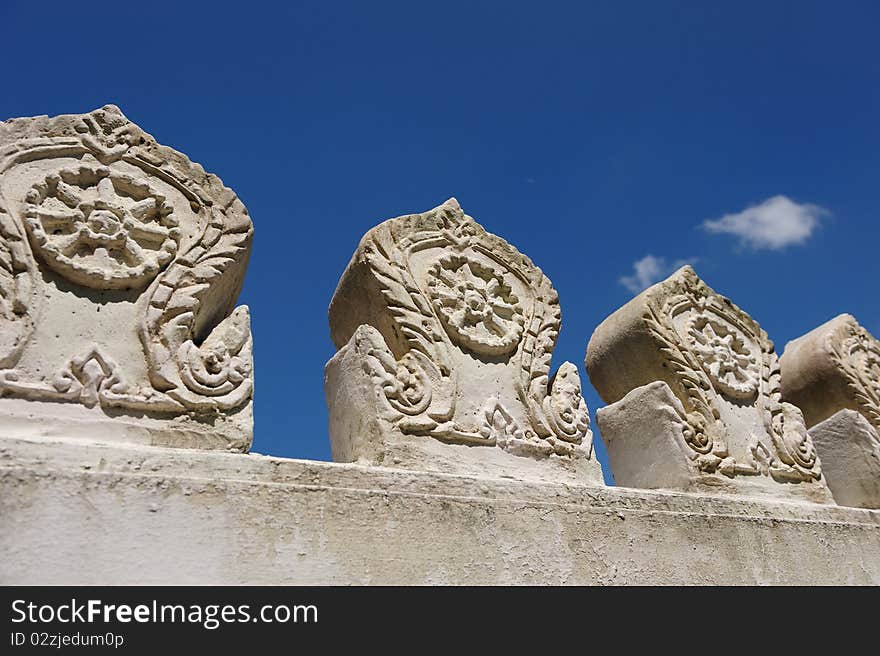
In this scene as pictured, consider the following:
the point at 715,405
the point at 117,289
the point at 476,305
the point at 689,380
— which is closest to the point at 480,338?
the point at 476,305

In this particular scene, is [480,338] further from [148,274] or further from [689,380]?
[148,274]

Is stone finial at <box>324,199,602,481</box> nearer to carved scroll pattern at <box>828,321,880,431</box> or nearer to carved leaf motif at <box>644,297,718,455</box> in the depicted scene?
carved leaf motif at <box>644,297,718,455</box>

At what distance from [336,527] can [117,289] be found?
104cm

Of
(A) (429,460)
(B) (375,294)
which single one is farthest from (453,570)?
(B) (375,294)

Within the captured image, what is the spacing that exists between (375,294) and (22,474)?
4.60 feet

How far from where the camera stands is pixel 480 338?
3148 mm

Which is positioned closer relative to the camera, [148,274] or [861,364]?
[148,274]

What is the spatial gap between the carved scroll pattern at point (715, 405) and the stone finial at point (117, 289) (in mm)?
1935

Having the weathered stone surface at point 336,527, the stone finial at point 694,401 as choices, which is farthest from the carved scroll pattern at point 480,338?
the stone finial at point 694,401

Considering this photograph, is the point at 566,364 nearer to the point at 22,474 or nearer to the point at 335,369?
the point at 335,369

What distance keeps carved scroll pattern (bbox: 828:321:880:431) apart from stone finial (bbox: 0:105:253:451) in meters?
3.28

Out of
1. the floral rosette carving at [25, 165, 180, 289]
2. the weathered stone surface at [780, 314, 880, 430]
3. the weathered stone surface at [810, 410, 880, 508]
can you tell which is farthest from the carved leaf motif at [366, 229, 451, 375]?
the weathered stone surface at [780, 314, 880, 430]

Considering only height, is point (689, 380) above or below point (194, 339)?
above

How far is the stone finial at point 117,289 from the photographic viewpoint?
2.30 meters
